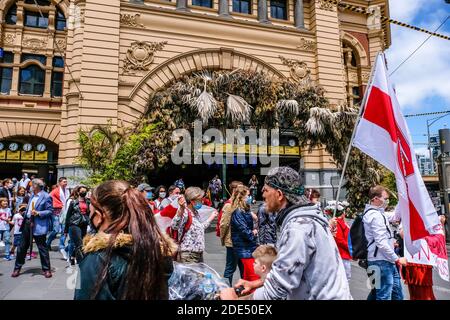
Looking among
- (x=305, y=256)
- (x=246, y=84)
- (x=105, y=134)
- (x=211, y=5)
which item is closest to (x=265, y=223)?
(x=305, y=256)

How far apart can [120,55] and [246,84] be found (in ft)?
26.9

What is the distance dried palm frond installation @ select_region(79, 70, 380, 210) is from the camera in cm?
1362

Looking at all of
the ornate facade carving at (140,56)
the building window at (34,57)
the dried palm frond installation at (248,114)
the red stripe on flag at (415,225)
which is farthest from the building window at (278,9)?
the red stripe on flag at (415,225)

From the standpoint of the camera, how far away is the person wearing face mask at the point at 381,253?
4207 millimetres

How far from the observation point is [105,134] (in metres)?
12.5

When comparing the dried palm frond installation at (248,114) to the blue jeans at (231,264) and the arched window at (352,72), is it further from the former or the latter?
the arched window at (352,72)

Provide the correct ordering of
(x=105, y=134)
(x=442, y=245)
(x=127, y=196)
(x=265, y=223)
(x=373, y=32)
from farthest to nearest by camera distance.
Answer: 1. (x=373, y=32)
2. (x=105, y=134)
3. (x=265, y=223)
4. (x=442, y=245)
5. (x=127, y=196)

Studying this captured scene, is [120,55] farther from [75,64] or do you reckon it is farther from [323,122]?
[323,122]

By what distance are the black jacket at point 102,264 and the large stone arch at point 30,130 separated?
66.7 feet

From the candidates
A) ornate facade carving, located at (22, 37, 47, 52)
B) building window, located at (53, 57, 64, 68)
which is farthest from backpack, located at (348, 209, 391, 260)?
ornate facade carving, located at (22, 37, 47, 52)

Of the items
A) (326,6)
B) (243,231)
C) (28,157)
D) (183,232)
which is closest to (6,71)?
(28,157)

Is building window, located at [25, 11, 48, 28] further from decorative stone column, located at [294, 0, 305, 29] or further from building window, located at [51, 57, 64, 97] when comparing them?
decorative stone column, located at [294, 0, 305, 29]

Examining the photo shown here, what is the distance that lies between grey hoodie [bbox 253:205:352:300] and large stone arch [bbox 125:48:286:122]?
16972 mm

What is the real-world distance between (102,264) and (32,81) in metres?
22.8
